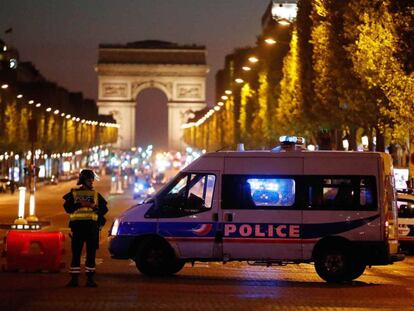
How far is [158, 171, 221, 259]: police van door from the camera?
2069 centimetres

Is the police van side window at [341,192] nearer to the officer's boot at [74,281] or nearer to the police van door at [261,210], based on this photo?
the police van door at [261,210]

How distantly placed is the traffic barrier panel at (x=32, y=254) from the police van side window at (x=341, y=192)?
450 centimetres

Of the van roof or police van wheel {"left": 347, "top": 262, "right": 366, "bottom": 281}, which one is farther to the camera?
the van roof

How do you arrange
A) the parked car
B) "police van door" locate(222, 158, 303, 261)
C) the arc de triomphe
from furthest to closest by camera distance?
the arc de triomphe, the parked car, "police van door" locate(222, 158, 303, 261)

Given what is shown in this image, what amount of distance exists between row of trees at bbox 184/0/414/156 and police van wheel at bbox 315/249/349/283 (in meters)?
11.8

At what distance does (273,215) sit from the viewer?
20.5 m

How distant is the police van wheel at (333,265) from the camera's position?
20.3 meters

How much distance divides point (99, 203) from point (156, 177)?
83748 millimetres

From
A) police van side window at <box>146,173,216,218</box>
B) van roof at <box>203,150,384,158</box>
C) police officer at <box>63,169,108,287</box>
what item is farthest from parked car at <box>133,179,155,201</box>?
police officer at <box>63,169,108,287</box>

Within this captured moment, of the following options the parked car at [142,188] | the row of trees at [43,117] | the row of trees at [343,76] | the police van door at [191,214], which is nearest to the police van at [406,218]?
the row of trees at [343,76]

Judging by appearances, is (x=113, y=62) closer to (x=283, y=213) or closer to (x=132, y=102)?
(x=132, y=102)

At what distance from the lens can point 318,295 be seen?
59.8 feet

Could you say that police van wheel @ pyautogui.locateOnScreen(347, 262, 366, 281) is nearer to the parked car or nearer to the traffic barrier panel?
the traffic barrier panel

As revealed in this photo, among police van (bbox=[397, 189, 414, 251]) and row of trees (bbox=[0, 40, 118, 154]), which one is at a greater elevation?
row of trees (bbox=[0, 40, 118, 154])
